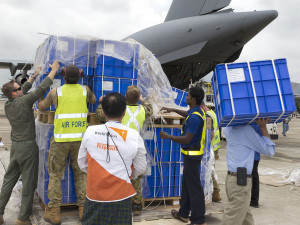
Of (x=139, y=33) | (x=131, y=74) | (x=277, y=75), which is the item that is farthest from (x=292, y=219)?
(x=139, y=33)

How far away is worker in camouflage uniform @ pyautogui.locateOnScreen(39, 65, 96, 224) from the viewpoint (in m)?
4.07

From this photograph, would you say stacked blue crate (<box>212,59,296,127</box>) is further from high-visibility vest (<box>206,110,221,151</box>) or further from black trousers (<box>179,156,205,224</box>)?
high-visibility vest (<box>206,110,221,151</box>)

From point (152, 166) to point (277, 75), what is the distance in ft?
7.95

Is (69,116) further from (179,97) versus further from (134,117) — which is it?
(179,97)

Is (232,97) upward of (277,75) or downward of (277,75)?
downward

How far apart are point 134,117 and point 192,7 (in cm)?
1303

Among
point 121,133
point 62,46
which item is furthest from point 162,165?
point 121,133

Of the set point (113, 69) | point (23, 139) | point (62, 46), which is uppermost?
point (62, 46)

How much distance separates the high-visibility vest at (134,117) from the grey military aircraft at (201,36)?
402 inches

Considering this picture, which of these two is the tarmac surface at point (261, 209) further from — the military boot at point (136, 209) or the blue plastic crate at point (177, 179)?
the blue plastic crate at point (177, 179)

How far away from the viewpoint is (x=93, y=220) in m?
2.35

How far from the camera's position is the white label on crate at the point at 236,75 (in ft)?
11.2

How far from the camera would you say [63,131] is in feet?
13.4

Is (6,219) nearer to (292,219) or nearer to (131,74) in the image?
(131,74)
